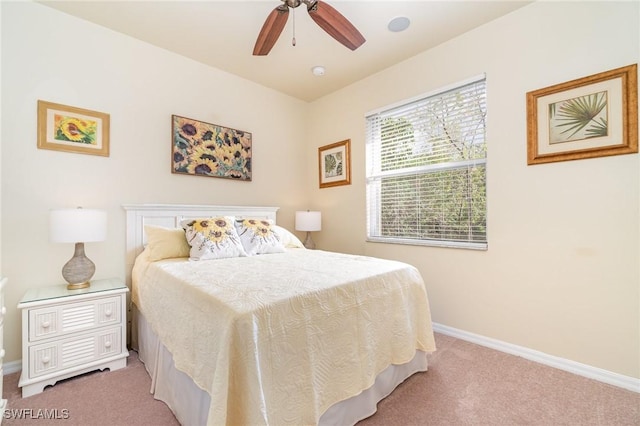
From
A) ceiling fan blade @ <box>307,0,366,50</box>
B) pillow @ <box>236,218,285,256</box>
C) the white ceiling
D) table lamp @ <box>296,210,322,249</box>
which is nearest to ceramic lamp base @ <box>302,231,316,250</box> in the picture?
table lamp @ <box>296,210,322,249</box>

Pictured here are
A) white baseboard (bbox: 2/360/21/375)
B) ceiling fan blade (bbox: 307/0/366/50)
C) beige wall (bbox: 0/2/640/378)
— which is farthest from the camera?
white baseboard (bbox: 2/360/21/375)

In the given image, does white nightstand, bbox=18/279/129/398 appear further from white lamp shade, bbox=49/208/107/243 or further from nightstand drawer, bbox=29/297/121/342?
white lamp shade, bbox=49/208/107/243

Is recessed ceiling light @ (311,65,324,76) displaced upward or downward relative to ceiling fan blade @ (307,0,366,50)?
upward

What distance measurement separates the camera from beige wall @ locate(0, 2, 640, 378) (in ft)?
6.17

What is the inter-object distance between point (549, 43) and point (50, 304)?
3.91 metres

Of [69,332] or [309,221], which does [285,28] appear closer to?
[309,221]

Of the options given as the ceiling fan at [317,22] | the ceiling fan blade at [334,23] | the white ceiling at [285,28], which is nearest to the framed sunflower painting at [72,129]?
the white ceiling at [285,28]

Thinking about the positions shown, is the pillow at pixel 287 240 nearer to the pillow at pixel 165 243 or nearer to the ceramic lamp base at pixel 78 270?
the pillow at pixel 165 243

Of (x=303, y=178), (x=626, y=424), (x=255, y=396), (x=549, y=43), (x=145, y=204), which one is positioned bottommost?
(x=626, y=424)

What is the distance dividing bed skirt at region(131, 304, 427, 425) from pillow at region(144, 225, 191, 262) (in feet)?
1.64

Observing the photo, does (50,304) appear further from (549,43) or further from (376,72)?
(549,43)

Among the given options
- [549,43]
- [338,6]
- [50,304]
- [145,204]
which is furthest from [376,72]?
[50,304]

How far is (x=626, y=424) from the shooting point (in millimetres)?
1488

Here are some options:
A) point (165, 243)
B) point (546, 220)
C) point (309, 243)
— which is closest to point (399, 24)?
point (546, 220)
